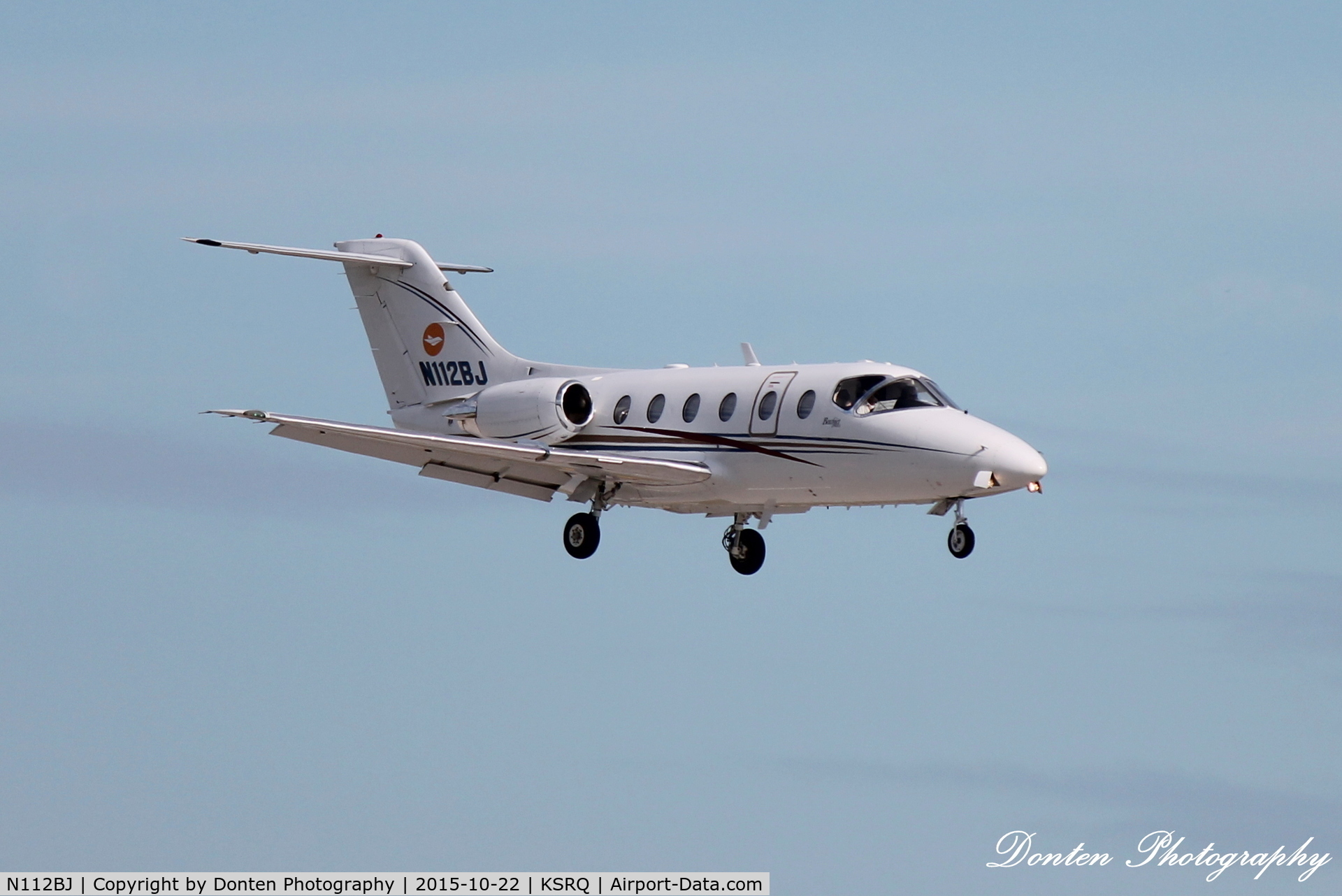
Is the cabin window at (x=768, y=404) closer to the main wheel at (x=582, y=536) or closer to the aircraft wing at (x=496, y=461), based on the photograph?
the aircraft wing at (x=496, y=461)

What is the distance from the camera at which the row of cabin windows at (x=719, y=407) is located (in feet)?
103

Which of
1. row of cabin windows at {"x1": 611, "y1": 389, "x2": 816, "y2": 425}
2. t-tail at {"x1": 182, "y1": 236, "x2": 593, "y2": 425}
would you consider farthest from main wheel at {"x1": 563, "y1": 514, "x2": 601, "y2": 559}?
t-tail at {"x1": 182, "y1": 236, "x2": 593, "y2": 425}

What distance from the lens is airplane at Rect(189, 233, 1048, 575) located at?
99.2ft

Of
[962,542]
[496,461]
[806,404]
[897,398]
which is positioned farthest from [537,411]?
[962,542]

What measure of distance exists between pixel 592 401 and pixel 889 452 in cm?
635

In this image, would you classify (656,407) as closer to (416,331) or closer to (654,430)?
(654,430)

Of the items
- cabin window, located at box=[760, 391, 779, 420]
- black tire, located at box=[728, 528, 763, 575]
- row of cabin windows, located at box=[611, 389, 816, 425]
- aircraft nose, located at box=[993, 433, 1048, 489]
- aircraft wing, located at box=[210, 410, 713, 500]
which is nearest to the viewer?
aircraft nose, located at box=[993, 433, 1048, 489]

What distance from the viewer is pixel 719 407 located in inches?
1283

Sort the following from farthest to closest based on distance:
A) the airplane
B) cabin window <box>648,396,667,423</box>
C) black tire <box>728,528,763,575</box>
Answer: black tire <box>728,528,763,575</box>
cabin window <box>648,396,667,423</box>
the airplane

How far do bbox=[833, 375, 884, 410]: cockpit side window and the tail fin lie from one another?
8065 mm

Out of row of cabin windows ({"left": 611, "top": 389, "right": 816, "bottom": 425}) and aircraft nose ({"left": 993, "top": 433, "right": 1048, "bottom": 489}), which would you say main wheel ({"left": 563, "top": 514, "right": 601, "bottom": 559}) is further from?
aircraft nose ({"left": 993, "top": 433, "right": 1048, "bottom": 489})

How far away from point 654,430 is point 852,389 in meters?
3.86

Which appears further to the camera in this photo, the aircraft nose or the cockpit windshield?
the cockpit windshield

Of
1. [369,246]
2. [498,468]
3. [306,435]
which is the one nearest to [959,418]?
[498,468]
